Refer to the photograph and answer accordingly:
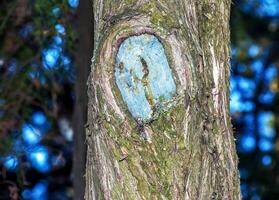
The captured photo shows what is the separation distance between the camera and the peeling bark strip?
6.75 ft

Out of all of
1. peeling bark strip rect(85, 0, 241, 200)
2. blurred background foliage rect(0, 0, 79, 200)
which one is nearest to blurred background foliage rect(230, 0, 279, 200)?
blurred background foliage rect(0, 0, 79, 200)

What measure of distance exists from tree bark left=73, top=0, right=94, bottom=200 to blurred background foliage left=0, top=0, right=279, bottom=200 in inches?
7.8

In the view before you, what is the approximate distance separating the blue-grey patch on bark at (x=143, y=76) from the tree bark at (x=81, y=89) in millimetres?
1930

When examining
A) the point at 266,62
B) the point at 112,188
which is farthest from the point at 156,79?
the point at 266,62

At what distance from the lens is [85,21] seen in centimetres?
412

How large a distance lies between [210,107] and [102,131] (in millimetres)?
388

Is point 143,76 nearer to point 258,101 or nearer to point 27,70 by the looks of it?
point 27,70

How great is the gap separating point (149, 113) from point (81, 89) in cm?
211

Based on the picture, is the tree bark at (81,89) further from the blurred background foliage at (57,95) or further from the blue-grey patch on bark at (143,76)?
the blue-grey patch on bark at (143,76)

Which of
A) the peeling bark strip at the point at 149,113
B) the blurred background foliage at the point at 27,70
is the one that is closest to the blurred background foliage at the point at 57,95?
the blurred background foliage at the point at 27,70

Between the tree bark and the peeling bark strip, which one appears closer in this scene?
the peeling bark strip

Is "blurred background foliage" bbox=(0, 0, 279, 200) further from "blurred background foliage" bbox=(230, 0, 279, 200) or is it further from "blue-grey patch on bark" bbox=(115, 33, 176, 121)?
"blue-grey patch on bark" bbox=(115, 33, 176, 121)

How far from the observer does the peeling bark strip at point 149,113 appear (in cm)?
206

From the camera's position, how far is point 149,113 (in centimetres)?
205
